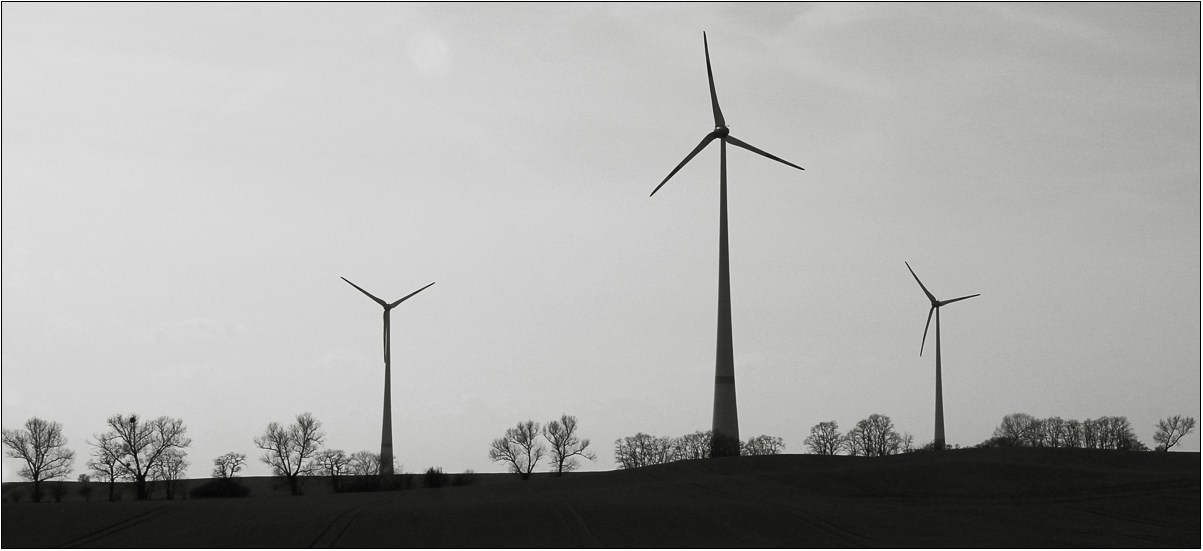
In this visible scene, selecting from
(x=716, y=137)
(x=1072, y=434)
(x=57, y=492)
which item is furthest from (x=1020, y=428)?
(x=57, y=492)

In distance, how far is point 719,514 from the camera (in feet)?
143

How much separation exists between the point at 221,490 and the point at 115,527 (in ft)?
127

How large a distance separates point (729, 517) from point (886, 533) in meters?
6.45

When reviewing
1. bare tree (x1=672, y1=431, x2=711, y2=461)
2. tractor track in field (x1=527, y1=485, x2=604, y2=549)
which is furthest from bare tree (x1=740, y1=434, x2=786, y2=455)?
tractor track in field (x1=527, y1=485, x2=604, y2=549)

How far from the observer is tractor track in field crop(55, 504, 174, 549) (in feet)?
127

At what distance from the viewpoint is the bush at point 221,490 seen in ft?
259

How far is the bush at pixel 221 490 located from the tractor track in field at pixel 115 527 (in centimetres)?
3046

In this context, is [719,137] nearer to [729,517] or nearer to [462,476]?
[462,476]

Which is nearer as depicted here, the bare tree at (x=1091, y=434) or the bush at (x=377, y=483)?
the bush at (x=377, y=483)

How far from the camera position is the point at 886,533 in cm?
3903

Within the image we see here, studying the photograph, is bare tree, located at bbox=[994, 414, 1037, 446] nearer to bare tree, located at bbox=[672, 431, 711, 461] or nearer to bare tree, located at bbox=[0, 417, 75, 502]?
Answer: bare tree, located at bbox=[672, 431, 711, 461]

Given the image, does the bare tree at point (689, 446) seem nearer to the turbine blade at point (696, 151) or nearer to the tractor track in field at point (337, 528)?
the turbine blade at point (696, 151)

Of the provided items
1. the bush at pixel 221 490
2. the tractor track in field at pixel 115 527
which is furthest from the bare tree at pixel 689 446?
the tractor track in field at pixel 115 527

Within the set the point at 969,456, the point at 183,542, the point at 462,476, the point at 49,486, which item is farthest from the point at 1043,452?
→ the point at 49,486
